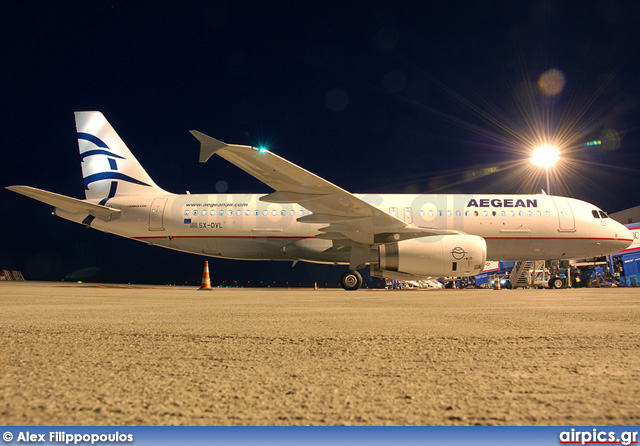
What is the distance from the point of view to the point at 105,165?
52.6ft

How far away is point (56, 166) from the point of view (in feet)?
175

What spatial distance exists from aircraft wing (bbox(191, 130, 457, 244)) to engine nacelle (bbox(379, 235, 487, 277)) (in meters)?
0.90

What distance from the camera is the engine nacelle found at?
1108cm

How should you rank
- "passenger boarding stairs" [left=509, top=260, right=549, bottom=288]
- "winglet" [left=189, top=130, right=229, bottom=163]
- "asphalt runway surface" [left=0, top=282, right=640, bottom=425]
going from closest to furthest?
"asphalt runway surface" [left=0, top=282, right=640, bottom=425]
"winglet" [left=189, top=130, right=229, bottom=163]
"passenger boarding stairs" [left=509, top=260, right=549, bottom=288]

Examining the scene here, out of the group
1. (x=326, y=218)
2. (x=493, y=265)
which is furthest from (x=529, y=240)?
(x=493, y=265)

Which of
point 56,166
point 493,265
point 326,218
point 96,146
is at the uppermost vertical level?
point 56,166

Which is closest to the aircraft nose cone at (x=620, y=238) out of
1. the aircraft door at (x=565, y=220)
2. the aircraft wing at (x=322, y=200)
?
the aircraft door at (x=565, y=220)

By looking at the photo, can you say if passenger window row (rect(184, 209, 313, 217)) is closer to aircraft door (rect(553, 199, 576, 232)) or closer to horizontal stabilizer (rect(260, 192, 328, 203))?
horizontal stabilizer (rect(260, 192, 328, 203))

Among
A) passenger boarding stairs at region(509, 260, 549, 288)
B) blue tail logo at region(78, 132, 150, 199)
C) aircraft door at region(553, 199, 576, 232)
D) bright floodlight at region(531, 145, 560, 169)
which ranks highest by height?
bright floodlight at region(531, 145, 560, 169)

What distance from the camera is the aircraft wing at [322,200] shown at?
10141 millimetres

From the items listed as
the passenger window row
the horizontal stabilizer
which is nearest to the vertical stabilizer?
the passenger window row

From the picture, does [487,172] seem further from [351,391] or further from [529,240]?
[351,391]

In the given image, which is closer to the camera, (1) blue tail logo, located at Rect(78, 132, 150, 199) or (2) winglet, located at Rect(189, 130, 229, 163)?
(2) winglet, located at Rect(189, 130, 229, 163)

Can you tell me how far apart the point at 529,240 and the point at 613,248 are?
11.9 ft
